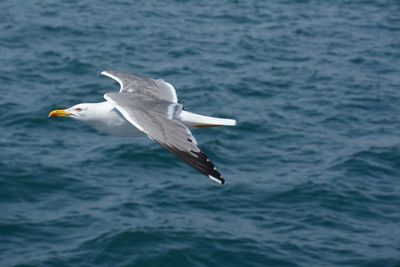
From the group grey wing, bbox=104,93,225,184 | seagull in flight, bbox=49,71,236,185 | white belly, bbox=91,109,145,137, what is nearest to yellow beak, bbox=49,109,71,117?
seagull in flight, bbox=49,71,236,185

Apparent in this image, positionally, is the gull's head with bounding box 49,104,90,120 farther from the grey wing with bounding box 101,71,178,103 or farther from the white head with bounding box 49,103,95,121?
the grey wing with bounding box 101,71,178,103

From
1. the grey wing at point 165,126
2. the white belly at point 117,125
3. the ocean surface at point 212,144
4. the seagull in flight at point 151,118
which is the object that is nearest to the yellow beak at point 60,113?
the seagull in flight at point 151,118

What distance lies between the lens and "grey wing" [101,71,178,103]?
13.7 m

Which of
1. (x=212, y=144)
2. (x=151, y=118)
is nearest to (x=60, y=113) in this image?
(x=151, y=118)

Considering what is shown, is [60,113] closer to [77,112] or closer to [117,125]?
[77,112]

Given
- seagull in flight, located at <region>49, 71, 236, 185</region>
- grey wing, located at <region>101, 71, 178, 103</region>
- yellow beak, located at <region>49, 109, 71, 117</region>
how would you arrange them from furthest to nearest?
grey wing, located at <region>101, 71, 178, 103</region>, yellow beak, located at <region>49, 109, 71, 117</region>, seagull in flight, located at <region>49, 71, 236, 185</region>

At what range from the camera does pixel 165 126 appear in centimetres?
1101

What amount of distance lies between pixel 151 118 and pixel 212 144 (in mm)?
7265

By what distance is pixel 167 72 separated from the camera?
2211 centimetres

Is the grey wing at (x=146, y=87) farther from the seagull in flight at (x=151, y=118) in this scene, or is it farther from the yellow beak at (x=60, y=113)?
the yellow beak at (x=60, y=113)

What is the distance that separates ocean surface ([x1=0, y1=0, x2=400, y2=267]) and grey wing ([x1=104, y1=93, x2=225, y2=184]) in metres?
3.64

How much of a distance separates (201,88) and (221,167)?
3.97 m

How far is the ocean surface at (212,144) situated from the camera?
50.9 feet

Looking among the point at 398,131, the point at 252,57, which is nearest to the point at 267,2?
the point at 252,57
